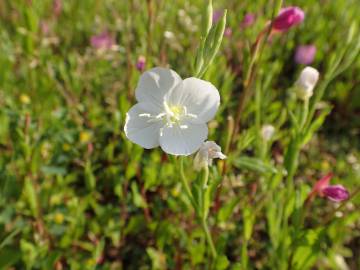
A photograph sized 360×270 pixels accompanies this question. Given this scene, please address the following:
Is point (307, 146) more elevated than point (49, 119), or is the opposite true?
point (49, 119)

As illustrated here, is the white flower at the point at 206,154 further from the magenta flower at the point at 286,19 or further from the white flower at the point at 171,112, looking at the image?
the magenta flower at the point at 286,19

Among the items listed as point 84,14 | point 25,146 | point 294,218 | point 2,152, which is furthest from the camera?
point 84,14

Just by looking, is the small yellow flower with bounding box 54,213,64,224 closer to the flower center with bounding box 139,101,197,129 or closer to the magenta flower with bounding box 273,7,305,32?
the flower center with bounding box 139,101,197,129

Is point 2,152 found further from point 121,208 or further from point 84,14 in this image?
point 84,14

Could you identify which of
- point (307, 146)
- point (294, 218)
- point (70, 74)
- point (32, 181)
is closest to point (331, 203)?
point (307, 146)

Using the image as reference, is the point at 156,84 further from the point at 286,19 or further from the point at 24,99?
the point at 24,99

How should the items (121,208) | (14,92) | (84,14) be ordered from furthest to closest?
(84,14) < (14,92) < (121,208)

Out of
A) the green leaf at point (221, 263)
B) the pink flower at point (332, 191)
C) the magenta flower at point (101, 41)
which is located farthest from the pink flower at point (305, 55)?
the green leaf at point (221, 263)
